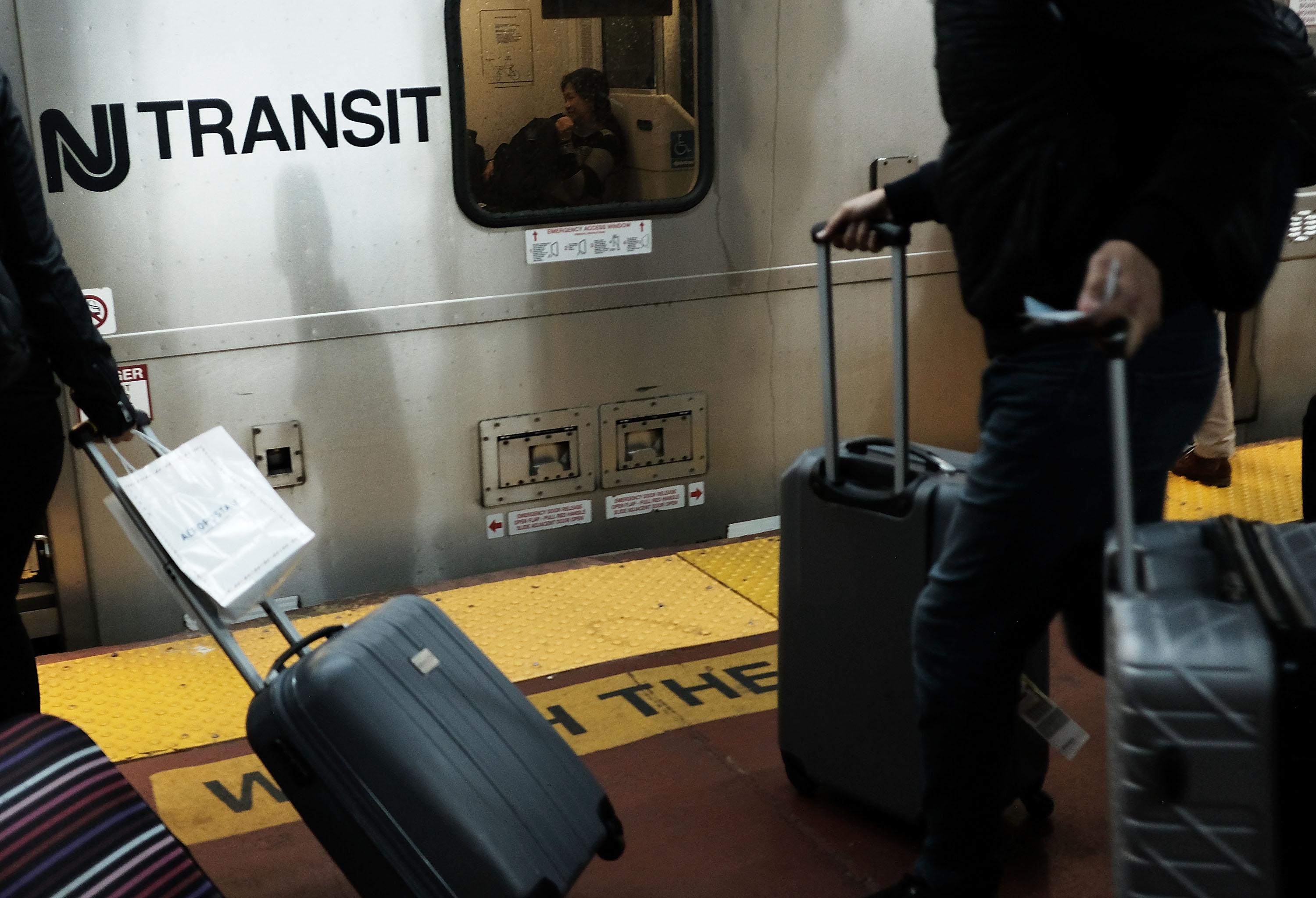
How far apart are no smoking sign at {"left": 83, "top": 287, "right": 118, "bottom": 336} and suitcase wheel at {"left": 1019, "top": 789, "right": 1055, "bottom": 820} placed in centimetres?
216

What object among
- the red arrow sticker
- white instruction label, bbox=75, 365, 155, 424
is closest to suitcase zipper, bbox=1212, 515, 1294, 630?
the red arrow sticker

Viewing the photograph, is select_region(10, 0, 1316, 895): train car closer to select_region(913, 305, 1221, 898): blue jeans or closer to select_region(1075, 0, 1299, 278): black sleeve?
select_region(913, 305, 1221, 898): blue jeans

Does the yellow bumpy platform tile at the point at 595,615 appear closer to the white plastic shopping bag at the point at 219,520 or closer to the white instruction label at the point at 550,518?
the white instruction label at the point at 550,518

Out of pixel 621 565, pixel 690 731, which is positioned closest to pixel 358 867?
pixel 690 731

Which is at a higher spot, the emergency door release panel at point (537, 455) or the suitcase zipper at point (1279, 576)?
the suitcase zipper at point (1279, 576)

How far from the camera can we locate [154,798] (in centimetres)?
249

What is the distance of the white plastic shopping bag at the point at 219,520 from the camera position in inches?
76.7

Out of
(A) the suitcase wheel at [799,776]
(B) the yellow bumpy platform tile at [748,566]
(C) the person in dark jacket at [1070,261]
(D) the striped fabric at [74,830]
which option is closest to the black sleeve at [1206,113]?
(C) the person in dark jacket at [1070,261]

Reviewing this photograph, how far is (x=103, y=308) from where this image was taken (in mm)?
2969

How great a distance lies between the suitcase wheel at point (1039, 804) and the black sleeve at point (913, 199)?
3.36ft

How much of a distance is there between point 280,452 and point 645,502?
1.00 meters

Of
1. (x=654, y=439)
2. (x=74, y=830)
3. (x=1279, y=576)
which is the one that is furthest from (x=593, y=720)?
(x=1279, y=576)

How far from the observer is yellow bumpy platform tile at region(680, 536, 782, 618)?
340 cm

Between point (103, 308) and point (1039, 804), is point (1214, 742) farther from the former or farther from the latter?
point (103, 308)
